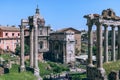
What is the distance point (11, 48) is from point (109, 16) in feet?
115

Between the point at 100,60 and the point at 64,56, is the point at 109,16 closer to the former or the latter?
the point at 100,60

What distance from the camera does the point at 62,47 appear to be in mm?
73375

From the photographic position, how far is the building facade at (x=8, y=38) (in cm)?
7294

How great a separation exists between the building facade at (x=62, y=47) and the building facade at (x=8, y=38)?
917 centimetres

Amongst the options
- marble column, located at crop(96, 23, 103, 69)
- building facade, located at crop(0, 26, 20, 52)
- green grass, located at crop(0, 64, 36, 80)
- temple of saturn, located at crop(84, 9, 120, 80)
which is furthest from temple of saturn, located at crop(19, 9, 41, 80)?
building facade, located at crop(0, 26, 20, 52)

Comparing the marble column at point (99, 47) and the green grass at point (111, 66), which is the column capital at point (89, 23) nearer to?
the marble column at point (99, 47)

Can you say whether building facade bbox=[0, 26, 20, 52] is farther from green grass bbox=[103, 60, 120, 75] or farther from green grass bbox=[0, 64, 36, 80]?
green grass bbox=[103, 60, 120, 75]

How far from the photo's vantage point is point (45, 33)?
7688 centimetres

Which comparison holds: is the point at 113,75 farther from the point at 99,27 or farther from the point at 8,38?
the point at 8,38

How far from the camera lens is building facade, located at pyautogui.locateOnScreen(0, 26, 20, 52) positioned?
72938mm

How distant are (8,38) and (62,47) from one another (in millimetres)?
13150

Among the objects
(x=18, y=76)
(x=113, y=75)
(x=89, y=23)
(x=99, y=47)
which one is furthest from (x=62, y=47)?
(x=113, y=75)

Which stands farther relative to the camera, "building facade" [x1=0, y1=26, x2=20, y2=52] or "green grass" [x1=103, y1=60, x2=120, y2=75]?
"building facade" [x1=0, y1=26, x2=20, y2=52]

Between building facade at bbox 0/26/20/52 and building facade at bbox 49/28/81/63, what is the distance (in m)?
9.17
